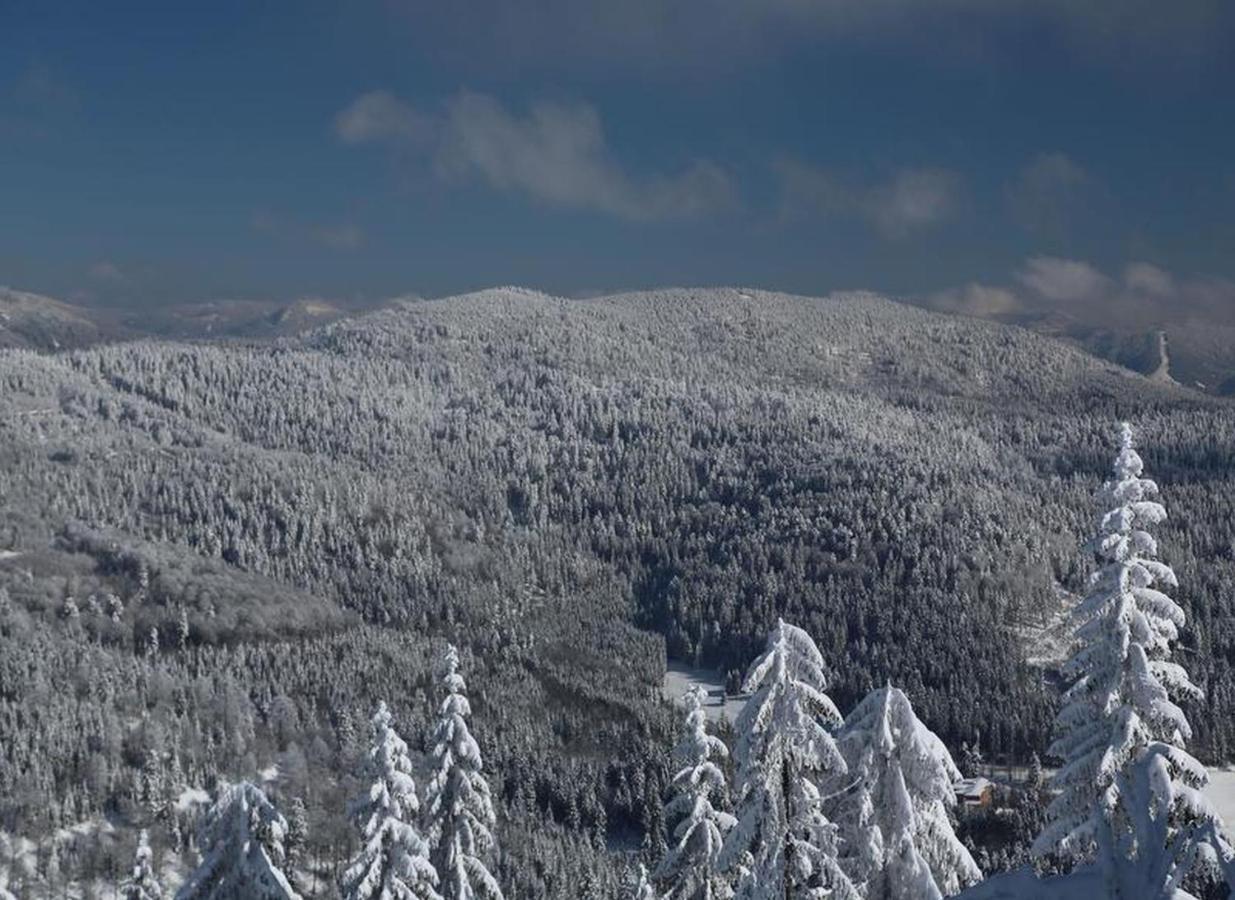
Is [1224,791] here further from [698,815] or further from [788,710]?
[788,710]

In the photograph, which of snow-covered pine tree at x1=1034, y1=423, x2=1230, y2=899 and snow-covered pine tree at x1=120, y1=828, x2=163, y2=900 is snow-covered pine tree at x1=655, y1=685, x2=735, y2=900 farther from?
snow-covered pine tree at x1=120, y1=828, x2=163, y2=900

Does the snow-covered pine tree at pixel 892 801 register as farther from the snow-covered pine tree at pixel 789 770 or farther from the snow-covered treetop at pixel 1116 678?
the snow-covered treetop at pixel 1116 678

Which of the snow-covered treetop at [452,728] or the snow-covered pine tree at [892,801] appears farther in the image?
the snow-covered treetop at [452,728]

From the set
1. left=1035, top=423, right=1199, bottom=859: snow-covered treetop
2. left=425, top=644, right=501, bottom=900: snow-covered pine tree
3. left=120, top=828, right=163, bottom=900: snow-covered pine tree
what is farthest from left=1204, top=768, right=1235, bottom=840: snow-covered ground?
left=120, top=828, right=163, bottom=900: snow-covered pine tree

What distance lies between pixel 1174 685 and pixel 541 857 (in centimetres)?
14466

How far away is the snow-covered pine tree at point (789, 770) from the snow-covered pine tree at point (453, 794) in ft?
47.0

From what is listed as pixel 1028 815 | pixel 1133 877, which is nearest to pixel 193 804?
pixel 1028 815

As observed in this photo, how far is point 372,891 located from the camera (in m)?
35.4

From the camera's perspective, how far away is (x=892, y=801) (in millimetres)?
27812

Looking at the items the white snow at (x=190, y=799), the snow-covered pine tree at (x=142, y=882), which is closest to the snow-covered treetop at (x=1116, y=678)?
the snow-covered pine tree at (x=142, y=882)

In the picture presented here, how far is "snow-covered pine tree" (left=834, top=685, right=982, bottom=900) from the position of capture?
90.2 ft

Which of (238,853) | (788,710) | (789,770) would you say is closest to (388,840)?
(238,853)

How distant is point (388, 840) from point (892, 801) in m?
16.7

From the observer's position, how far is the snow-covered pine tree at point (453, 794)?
40.2 meters
